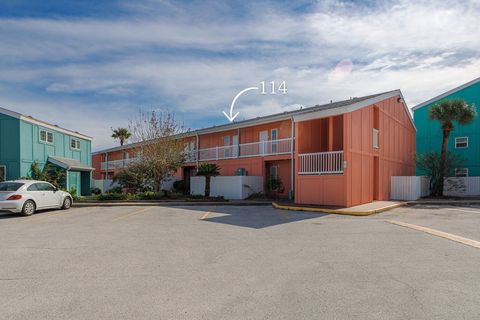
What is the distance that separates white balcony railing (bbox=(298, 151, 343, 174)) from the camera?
50.7ft

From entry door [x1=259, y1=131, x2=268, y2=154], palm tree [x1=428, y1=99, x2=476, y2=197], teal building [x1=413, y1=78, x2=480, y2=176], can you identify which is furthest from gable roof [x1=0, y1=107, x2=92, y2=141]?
teal building [x1=413, y1=78, x2=480, y2=176]

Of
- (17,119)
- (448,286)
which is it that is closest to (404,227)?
(448,286)

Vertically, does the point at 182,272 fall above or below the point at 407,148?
below

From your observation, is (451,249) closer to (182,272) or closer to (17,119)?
(182,272)

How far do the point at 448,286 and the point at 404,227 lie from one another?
5456mm

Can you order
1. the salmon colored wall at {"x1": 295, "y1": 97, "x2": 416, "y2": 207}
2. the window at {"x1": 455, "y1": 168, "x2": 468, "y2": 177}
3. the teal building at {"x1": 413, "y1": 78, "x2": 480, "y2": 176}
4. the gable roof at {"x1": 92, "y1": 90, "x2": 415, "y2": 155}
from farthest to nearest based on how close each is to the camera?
the window at {"x1": 455, "y1": 168, "x2": 468, "y2": 177}
the teal building at {"x1": 413, "y1": 78, "x2": 480, "y2": 176}
the gable roof at {"x1": 92, "y1": 90, "x2": 415, "y2": 155}
the salmon colored wall at {"x1": 295, "y1": 97, "x2": 416, "y2": 207}

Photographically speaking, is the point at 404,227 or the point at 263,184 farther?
the point at 263,184

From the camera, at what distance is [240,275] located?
17.3 ft

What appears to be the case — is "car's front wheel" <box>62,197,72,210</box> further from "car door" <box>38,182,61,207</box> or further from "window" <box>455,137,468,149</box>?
"window" <box>455,137,468,149</box>

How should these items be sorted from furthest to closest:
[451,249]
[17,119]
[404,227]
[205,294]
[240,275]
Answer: [17,119]
[404,227]
[451,249]
[240,275]
[205,294]

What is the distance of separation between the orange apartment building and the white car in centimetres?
1166

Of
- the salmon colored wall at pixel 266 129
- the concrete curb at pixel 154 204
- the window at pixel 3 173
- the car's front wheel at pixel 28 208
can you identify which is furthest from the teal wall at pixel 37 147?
the salmon colored wall at pixel 266 129

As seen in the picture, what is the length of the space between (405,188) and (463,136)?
11.4m

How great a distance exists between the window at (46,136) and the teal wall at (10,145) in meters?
2.14
